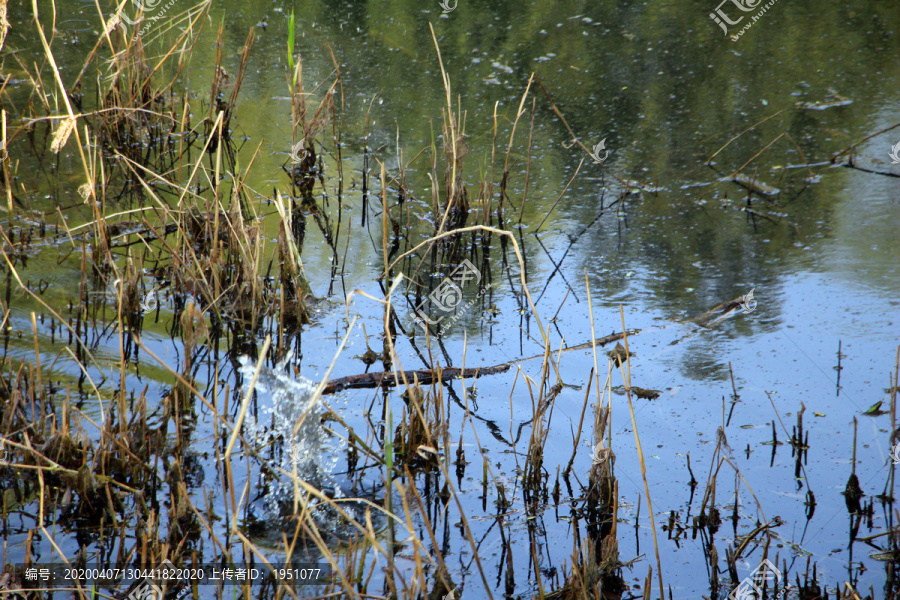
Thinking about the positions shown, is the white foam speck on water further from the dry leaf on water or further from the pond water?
the dry leaf on water

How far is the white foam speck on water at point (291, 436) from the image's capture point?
2.54 meters

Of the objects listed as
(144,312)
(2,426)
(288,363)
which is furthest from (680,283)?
(2,426)

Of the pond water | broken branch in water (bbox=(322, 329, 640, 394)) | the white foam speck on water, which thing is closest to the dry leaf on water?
the pond water

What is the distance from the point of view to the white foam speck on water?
2541mm

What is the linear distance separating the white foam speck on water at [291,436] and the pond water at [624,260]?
10 centimetres

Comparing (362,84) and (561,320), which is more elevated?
(362,84)

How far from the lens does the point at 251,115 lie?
20.3 feet

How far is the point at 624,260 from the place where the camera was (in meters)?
4.09

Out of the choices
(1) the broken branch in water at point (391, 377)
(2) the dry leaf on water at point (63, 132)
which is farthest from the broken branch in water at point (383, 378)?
(2) the dry leaf on water at point (63, 132)

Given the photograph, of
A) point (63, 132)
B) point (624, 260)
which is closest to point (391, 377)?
point (63, 132)

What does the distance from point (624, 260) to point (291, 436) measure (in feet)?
7.14

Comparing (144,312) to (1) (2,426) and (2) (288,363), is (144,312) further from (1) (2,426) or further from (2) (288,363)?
(1) (2,426)

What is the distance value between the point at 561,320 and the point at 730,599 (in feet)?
5.41

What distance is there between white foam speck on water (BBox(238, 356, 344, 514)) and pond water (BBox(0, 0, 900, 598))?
10cm
